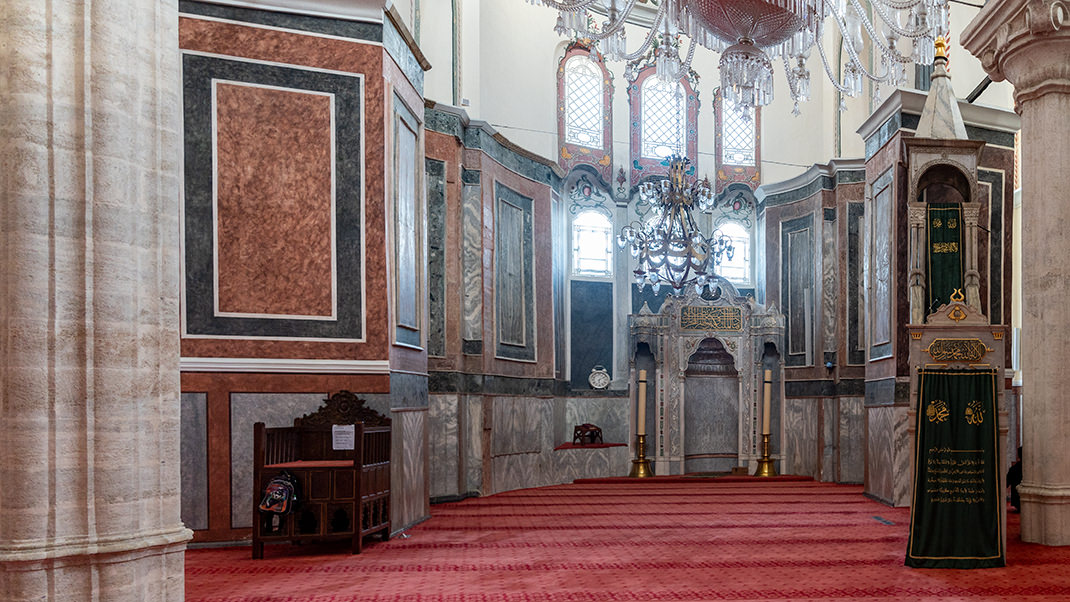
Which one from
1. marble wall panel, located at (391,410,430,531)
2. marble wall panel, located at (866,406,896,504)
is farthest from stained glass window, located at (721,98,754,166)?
marble wall panel, located at (391,410,430,531)

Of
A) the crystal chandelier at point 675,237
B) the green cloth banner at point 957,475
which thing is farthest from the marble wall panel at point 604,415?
the green cloth banner at point 957,475

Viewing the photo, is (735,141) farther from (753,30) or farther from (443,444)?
(753,30)

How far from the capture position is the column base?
18.6 ft

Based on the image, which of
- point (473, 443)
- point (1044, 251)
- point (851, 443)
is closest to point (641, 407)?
point (851, 443)

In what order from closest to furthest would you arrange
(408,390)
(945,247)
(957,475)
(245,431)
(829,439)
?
1. (957,475)
2. (245,431)
3. (408,390)
4. (945,247)
5. (829,439)

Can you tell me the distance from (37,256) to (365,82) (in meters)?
3.64

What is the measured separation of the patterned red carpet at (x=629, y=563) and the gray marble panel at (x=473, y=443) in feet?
3.72

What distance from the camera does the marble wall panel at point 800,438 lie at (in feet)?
37.6

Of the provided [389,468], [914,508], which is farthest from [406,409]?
[914,508]

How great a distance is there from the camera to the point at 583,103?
12.3m

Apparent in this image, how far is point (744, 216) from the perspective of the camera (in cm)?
1287

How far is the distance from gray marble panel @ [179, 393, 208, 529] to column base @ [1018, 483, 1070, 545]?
543 centimetres

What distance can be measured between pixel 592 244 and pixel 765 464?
12.3ft

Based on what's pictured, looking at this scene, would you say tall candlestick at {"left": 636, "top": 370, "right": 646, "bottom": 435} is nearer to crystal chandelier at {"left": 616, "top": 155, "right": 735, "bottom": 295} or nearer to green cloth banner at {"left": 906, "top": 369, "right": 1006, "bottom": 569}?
crystal chandelier at {"left": 616, "top": 155, "right": 735, "bottom": 295}
